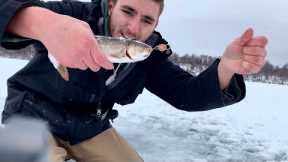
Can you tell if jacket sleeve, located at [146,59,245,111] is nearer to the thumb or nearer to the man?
the man

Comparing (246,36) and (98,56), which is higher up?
Answer: (98,56)

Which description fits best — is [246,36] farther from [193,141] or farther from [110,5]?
[193,141]

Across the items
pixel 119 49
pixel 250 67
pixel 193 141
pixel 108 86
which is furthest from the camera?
pixel 193 141

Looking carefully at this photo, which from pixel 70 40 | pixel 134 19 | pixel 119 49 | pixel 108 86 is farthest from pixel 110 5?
pixel 70 40

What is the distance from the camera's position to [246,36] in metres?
2.53

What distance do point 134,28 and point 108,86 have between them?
479mm

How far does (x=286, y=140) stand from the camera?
9.54m

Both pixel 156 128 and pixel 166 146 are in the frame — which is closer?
pixel 166 146

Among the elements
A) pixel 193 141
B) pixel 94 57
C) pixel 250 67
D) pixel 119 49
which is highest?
pixel 94 57

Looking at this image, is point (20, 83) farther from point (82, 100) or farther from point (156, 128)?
point (156, 128)

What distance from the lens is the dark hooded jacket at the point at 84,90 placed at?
289 centimetres

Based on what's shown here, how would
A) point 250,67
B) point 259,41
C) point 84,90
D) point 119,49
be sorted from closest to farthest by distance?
point 119,49 < point 259,41 < point 250,67 < point 84,90

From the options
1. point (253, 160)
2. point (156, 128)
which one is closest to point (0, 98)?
point (156, 128)

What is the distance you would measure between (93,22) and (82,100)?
0.52m
